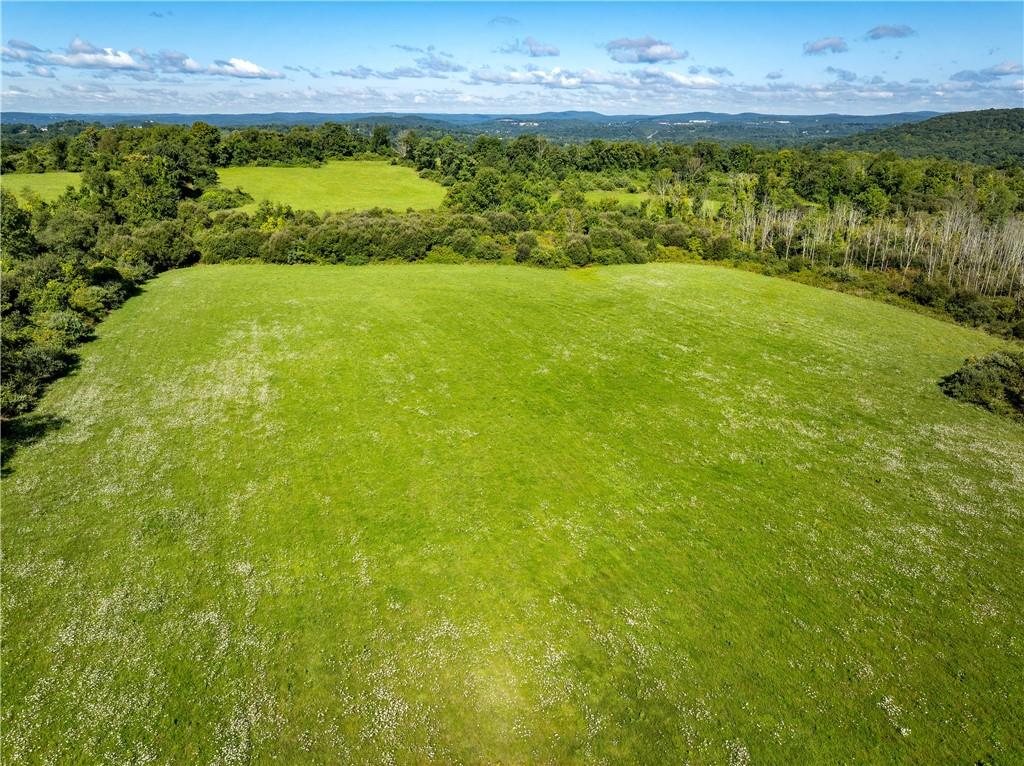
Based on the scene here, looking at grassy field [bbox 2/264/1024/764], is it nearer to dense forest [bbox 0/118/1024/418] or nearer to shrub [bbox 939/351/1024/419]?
shrub [bbox 939/351/1024/419]

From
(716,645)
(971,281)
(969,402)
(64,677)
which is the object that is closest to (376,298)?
(64,677)

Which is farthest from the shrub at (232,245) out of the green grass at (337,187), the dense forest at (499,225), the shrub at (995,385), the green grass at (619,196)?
the shrub at (995,385)

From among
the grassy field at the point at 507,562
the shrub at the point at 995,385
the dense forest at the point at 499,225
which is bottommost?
the grassy field at the point at 507,562

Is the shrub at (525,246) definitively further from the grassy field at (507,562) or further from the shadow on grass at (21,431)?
the shadow on grass at (21,431)

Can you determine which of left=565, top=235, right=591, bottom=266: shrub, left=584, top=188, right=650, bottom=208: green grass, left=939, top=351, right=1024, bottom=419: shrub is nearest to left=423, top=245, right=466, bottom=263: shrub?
left=565, top=235, right=591, bottom=266: shrub

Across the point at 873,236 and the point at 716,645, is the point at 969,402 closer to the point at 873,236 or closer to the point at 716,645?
the point at 716,645

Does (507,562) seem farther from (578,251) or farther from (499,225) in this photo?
(499,225)

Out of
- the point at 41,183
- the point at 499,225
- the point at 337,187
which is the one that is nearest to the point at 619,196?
the point at 499,225
